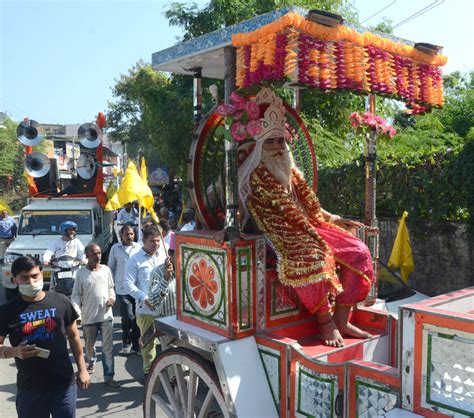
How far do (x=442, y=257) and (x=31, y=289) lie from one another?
5.91 meters

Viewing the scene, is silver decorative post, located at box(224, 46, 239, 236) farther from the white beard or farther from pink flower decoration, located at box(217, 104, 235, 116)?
the white beard

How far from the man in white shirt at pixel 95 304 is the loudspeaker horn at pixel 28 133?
6.69 meters

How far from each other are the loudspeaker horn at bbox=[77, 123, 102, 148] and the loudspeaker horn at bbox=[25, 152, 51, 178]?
0.93 m

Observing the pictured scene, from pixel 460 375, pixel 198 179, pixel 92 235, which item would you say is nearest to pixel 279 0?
pixel 92 235

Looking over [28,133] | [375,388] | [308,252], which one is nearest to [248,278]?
[308,252]

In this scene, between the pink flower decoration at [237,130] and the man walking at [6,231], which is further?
the man walking at [6,231]

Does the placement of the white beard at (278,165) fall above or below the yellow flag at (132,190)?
above

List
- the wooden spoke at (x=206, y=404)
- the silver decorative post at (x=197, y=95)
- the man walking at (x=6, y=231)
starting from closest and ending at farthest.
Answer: the wooden spoke at (x=206, y=404) < the silver decorative post at (x=197, y=95) < the man walking at (x=6, y=231)

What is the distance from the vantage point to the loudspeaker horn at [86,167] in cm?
1068

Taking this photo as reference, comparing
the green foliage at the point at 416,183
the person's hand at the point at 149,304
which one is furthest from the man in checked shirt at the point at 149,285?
the green foliage at the point at 416,183

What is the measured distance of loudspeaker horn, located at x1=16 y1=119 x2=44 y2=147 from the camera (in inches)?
425

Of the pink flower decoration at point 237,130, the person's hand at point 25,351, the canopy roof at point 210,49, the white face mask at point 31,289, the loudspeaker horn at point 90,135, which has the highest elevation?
the loudspeaker horn at point 90,135

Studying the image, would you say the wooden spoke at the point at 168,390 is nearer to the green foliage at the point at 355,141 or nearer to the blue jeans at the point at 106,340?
the blue jeans at the point at 106,340

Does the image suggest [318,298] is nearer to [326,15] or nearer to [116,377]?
[326,15]
